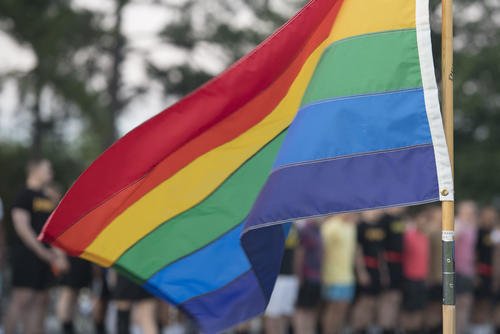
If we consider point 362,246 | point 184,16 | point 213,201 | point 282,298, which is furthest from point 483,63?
point 213,201

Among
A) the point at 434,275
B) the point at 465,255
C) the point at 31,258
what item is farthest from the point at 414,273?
the point at 31,258

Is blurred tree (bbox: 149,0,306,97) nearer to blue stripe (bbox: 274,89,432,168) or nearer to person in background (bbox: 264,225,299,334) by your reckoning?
person in background (bbox: 264,225,299,334)

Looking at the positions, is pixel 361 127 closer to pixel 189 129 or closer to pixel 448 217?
pixel 448 217

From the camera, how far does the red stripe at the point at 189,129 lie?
6.20 m

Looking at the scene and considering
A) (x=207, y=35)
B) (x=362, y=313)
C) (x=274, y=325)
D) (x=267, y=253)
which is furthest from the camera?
(x=207, y=35)

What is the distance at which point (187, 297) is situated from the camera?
21.7 ft

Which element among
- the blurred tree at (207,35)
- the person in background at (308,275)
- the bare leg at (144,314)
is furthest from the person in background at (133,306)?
the blurred tree at (207,35)

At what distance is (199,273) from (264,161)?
0.81 meters

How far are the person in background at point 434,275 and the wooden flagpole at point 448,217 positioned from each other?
10099 mm

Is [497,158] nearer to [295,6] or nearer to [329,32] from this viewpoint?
[295,6]

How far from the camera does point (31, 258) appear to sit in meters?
11.7

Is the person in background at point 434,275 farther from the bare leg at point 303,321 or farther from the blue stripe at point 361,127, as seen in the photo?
the blue stripe at point 361,127

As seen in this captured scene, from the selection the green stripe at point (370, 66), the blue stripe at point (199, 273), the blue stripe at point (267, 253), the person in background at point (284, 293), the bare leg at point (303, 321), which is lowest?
the bare leg at point (303, 321)

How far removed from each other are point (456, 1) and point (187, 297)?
32.2 meters
